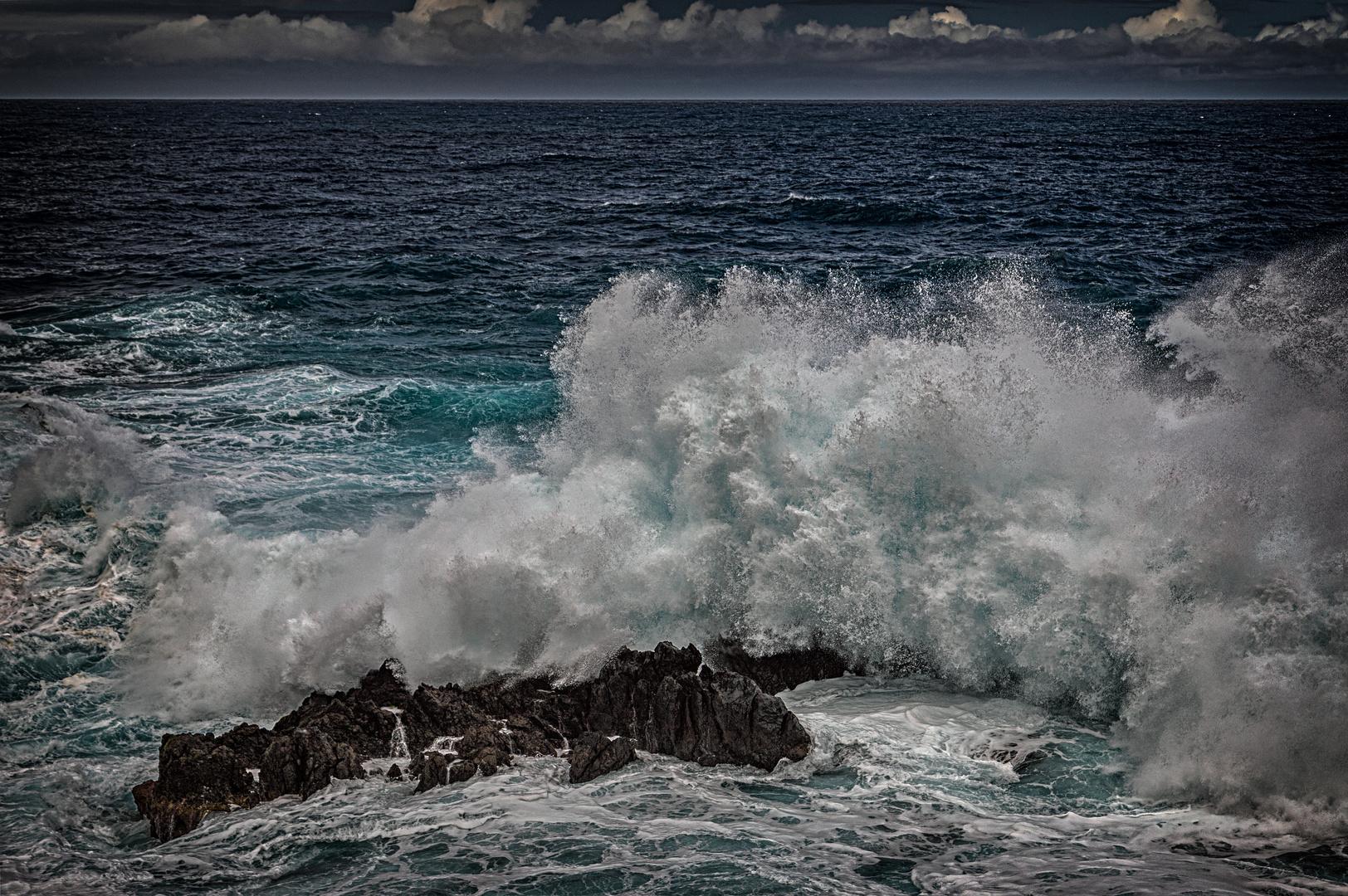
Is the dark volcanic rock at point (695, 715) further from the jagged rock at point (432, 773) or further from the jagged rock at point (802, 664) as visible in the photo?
the jagged rock at point (432, 773)

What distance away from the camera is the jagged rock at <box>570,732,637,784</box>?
689cm

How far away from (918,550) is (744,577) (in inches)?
62.7

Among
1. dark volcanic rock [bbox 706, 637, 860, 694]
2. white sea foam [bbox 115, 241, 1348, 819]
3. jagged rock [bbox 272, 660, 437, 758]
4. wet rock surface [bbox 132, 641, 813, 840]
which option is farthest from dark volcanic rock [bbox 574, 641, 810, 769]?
jagged rock [bbox 272, 660, 437, 758]

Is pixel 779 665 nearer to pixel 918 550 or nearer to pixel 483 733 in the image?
pixel 918 550

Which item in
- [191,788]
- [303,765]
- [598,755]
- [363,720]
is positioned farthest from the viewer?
[363,720]

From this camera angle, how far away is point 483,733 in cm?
717

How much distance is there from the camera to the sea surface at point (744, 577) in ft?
20.4

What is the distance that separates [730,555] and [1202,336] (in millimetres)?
6955

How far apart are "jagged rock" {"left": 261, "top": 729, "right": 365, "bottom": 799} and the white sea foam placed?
4.51 feet

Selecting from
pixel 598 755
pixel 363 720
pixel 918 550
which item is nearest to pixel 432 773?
pixel 363 720

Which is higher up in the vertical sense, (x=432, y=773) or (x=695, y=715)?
(x=695, y=715)

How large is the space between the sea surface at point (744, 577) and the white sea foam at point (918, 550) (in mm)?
35

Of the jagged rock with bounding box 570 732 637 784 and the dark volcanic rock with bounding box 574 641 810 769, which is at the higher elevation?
the dark volcanic rock with bounding box 574 641 810 769

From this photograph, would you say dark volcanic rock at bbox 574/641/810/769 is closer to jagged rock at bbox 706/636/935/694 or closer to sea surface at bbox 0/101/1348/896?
sea surface at bbox 0/101/1348/896
